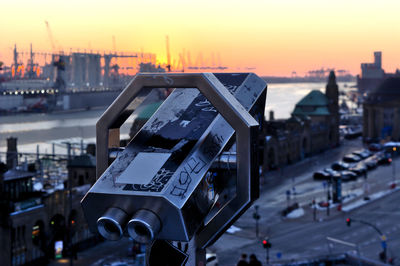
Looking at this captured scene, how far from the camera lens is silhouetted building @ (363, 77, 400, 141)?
8825 centimetres

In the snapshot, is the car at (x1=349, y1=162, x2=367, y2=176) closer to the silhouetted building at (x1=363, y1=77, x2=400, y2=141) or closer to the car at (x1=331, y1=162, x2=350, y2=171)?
the car at (x1=331, y1=162, x2=350, y2=171)

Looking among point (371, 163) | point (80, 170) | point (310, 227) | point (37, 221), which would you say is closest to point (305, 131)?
point (371, 163)

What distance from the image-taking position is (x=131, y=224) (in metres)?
2.79

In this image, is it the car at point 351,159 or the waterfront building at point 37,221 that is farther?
the car at point 351,159

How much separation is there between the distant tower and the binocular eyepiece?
272ft

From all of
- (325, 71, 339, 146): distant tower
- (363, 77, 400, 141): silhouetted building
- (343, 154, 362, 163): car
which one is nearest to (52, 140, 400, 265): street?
(343, 154, 362, 163): car

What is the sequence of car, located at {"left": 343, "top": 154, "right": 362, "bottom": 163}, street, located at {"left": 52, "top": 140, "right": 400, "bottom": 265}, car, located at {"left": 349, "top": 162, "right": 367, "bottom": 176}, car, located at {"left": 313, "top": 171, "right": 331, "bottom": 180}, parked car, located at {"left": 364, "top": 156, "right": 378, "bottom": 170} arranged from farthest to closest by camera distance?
car, located at {"left": 343, "top": 154, "right": 362, "bottom": 163} < parked car, located at {"left": 364, "top": 156, "right": 378, "bottom": 170} < car, located at {"left": 349, "top": 162, "right": 367, "bottom": 176} < car, located at {"left": 313, "top": 171, "right": 331, "bottom": 180} < street, located at {"left": 52, "top": 140, "right": 400, "bottom": 265}

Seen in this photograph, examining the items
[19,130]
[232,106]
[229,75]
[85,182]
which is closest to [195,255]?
[232,106]

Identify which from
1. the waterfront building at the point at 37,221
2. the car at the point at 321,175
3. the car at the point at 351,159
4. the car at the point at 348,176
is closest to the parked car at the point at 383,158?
the car at the point at 351,159

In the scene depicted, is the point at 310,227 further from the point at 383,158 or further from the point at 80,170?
the point at 383,158

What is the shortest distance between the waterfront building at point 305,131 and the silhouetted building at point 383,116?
5.32 metres

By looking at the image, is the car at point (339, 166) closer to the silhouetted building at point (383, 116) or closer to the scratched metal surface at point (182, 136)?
the silhouetted building at point (383, 116)

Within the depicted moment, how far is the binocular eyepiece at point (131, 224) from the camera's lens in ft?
9.13

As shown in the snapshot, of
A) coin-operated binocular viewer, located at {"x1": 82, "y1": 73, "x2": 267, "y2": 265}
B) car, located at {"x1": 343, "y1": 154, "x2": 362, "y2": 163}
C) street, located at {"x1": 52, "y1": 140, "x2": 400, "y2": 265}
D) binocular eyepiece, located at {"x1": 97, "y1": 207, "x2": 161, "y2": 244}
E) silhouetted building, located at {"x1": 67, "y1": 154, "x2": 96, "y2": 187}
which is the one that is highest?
coin-operated binocular viewer, located at {"x1": 82, "y1": 73, "x2": 267, "y2": 265}
